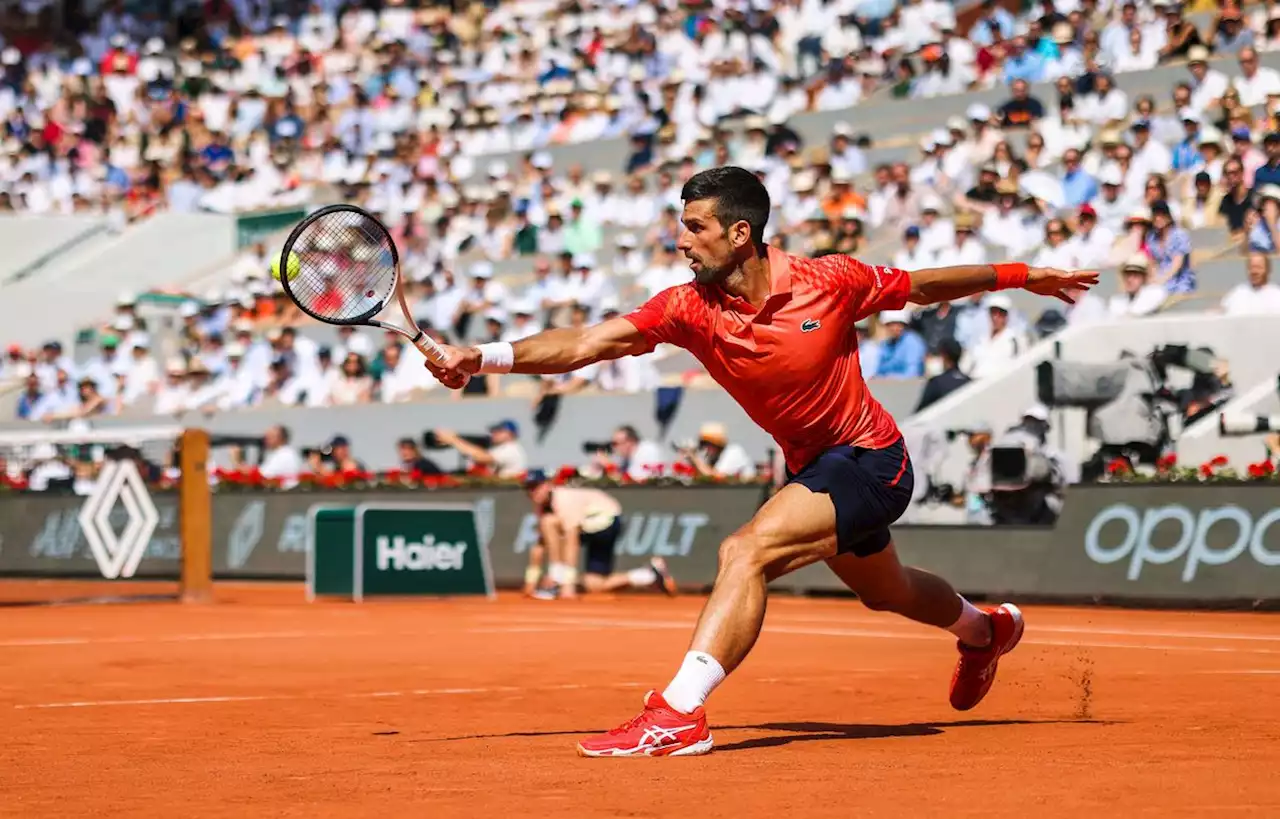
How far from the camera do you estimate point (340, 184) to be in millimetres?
35000

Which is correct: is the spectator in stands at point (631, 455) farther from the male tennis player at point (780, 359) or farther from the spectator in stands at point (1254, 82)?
the male tennis player at point (780, 359)

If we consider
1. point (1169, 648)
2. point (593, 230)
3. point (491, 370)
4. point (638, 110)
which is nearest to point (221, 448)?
point (593, 230)

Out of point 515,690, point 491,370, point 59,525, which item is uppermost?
point 491,370

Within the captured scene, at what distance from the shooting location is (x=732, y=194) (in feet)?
26.2

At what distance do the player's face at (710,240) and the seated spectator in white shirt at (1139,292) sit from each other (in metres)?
13.7

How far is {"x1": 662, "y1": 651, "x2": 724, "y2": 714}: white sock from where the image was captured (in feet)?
24.6

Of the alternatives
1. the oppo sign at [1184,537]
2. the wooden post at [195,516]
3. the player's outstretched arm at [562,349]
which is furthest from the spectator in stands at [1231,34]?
the player's outstretched arm at [562,349]

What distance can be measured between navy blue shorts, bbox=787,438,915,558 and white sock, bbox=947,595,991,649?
85 cm

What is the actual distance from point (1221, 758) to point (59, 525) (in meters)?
19.0

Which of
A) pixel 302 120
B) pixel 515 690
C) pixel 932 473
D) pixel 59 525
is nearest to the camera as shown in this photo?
pixel 515 690

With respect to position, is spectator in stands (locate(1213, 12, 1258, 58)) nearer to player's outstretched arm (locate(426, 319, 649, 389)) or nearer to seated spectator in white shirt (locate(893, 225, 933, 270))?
seated spectator in white shirt (locate(893, 225, 933, 270))

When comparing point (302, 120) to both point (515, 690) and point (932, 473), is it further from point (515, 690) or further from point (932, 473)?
point (515, 690)

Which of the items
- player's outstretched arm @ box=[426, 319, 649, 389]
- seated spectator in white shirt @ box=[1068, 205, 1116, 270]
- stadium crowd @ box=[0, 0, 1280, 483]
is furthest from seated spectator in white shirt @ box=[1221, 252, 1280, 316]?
player's outstretched arm @ box=[426, 319, 649, 389]

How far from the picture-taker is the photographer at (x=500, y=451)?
23859 mm
